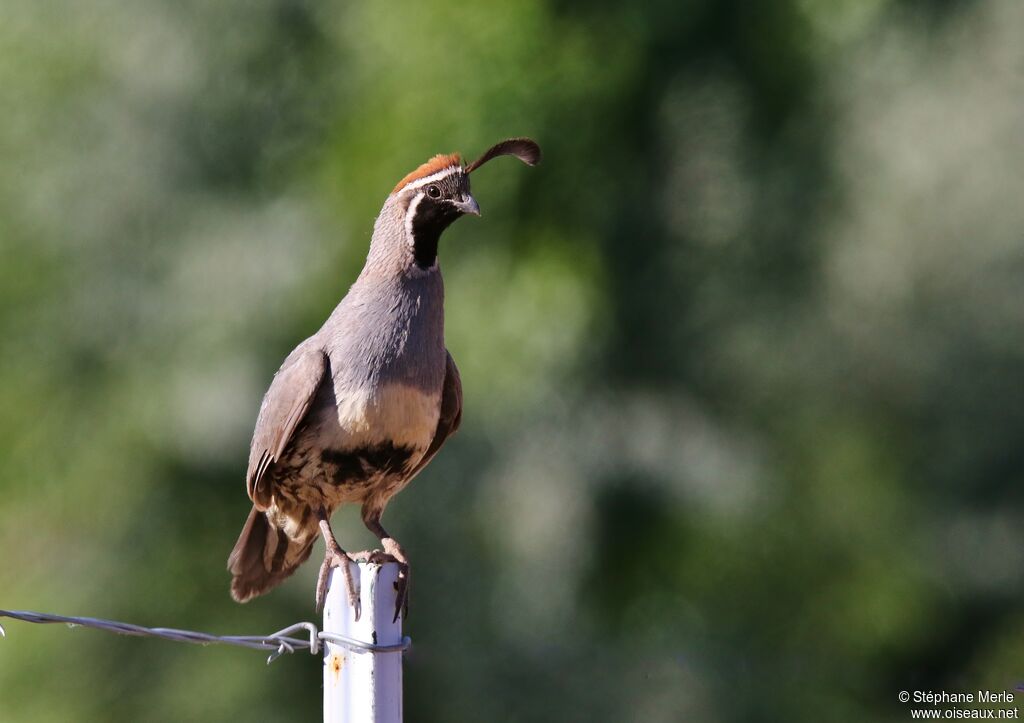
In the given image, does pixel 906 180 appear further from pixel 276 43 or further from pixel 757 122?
pixel 276 43

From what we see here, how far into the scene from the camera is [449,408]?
323 cm

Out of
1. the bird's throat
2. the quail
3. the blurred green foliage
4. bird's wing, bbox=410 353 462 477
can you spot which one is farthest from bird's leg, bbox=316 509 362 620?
the blurred green foliage

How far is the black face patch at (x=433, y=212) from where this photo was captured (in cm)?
301

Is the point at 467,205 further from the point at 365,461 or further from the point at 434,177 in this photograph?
the point at 365,461

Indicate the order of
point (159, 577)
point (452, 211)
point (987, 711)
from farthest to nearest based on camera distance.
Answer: point (159, 577) < point (987, 711) < point (452, 211)

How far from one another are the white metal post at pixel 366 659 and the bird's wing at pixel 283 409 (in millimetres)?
694

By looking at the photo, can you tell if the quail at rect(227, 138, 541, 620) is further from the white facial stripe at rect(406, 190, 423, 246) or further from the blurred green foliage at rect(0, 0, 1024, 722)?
the blurred green foliage at rect(0, 0, 1024, 722)

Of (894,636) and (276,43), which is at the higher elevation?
(276,43)

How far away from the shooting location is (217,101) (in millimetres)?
5988

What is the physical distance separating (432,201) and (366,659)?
121 cm

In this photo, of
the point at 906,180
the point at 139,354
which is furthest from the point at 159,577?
the point at 906,180

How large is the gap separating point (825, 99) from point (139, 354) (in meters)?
3.31

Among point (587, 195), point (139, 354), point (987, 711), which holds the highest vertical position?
point (587, 195)

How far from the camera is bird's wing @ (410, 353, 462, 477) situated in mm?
3203
